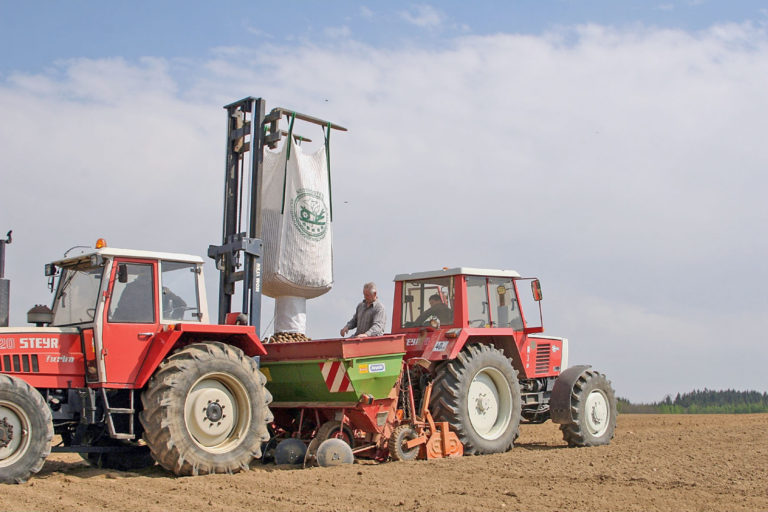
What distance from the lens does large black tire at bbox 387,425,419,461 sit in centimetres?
854

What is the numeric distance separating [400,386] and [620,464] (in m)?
2.39

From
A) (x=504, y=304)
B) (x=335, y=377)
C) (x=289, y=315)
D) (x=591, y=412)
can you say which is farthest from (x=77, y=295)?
(x=591, y=412)

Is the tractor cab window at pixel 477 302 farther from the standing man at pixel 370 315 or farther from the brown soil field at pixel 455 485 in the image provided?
the brown soil field at pixel 455 485

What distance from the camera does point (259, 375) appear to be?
807 cm

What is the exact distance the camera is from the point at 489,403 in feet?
31.9

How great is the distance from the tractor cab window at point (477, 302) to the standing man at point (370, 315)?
1.11 m

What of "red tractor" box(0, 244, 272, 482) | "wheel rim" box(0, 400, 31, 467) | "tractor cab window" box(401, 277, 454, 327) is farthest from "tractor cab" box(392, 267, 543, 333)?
"wheel rim" box(0, 400, 31, 467)

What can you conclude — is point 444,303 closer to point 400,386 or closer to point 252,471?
point 400,386

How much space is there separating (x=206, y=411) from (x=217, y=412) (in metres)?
0.12

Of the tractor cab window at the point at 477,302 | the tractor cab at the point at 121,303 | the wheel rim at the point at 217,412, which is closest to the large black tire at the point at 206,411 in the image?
the wheel rim at the point at 217,412

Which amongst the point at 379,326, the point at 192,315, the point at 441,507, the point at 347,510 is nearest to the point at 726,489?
the point at 441,507

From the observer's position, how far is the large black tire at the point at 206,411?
7.32 meters

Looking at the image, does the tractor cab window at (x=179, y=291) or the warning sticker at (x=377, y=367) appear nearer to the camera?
the tractor cab window at (x=179, y=291)

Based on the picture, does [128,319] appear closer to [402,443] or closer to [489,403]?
[402,443]
